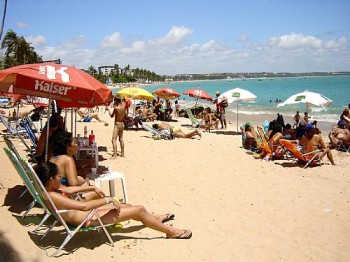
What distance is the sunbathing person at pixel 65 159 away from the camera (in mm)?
3723

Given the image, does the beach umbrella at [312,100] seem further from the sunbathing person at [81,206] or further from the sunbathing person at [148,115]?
the sunbathing person at [81,206]

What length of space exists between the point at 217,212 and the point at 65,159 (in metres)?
2.19

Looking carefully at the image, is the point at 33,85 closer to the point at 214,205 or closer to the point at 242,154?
the point at 214,205

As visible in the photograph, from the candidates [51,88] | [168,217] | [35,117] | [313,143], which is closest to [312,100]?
[313,143]

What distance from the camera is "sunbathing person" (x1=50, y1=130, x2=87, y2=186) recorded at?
12.2 feet

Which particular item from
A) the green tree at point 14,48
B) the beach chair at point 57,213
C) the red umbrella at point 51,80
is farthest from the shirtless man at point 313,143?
the green tree at point 14,48

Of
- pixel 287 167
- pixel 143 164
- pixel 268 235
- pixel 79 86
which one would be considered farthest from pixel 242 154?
pixel 79 86

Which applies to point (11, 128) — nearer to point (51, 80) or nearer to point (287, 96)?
point (51, 80)

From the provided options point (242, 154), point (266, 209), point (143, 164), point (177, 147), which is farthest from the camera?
point (177, 147)

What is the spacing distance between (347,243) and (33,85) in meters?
4.13

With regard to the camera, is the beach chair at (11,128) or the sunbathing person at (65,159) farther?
the beach chair at (11,128)

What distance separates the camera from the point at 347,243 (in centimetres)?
392

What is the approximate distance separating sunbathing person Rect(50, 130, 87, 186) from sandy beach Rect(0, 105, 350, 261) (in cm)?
60

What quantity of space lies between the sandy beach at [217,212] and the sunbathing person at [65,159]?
23.8 inches
